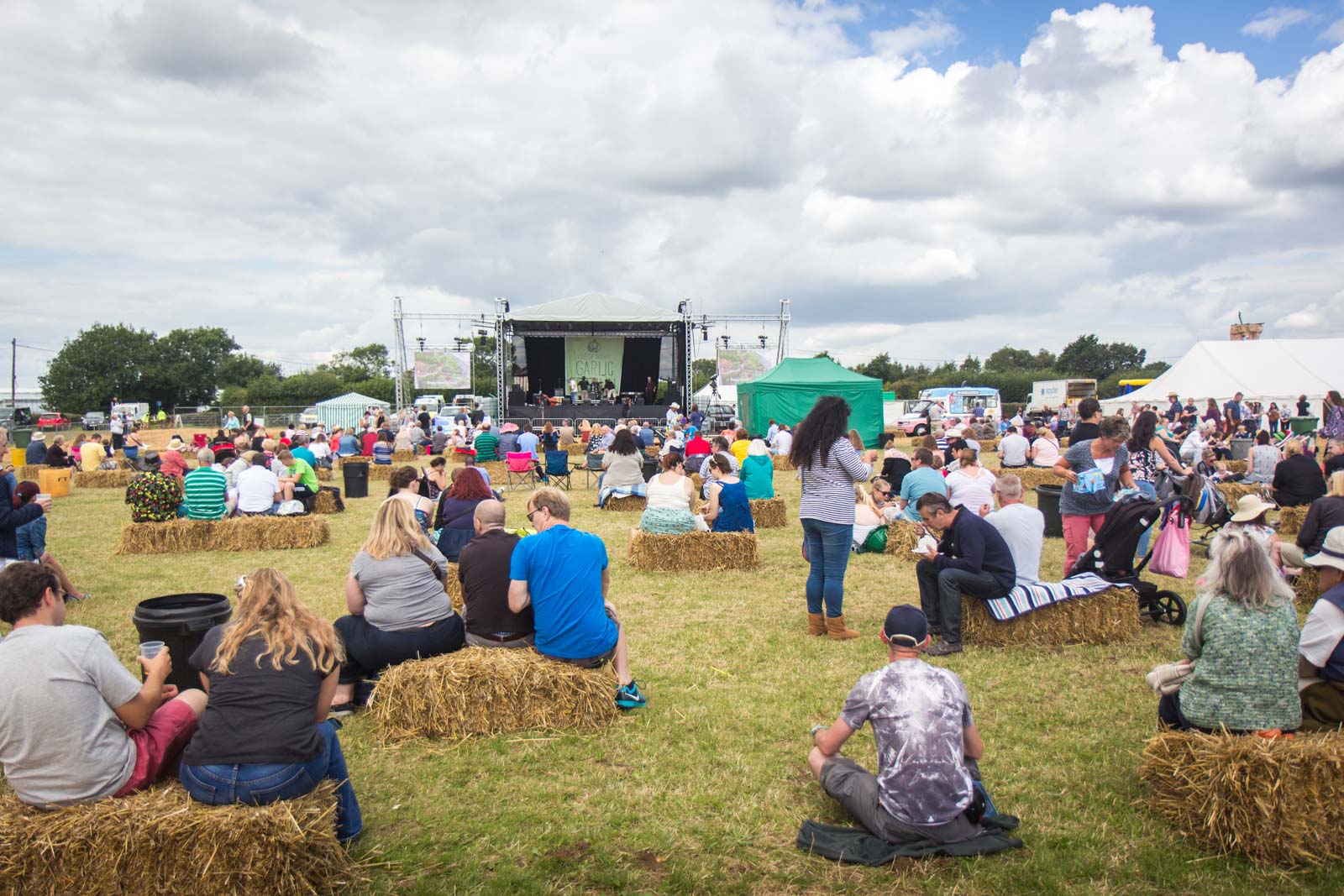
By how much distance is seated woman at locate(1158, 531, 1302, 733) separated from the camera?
10.5ft

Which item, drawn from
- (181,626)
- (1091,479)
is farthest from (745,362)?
(181,626)

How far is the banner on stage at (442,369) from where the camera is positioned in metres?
31.2

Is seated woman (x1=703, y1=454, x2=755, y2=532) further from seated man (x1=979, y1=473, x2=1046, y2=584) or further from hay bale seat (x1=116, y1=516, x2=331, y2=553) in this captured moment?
hay bale seat (x1=116, y1=516, x2=331, y2=553)

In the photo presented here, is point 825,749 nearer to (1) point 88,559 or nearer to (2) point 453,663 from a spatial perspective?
(2) point 453,663

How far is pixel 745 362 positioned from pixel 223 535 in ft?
76.8

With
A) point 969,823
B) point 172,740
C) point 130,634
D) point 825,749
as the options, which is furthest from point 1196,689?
point 130,634

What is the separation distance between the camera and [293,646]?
3010 millimetres

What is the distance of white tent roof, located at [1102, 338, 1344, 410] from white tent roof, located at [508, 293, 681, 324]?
16878 millimetres

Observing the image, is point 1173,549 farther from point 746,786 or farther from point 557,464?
point 557,464

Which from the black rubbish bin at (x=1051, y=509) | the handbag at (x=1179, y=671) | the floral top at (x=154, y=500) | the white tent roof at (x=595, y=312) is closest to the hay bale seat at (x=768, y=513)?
the black rubbish bin at (x=1051, y=509)

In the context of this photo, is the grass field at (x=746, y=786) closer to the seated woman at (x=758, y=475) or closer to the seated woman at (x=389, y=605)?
the seated woman at (x=389, y=605)

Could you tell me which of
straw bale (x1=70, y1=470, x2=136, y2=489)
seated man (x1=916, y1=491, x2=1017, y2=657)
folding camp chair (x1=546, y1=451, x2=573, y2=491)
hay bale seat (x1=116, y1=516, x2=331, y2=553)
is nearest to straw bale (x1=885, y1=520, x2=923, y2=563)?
seated man (x1=916, y1=491, x2=1017, y2=657)

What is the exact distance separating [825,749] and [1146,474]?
5.99 meters

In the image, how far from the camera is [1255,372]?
86.3 ft
